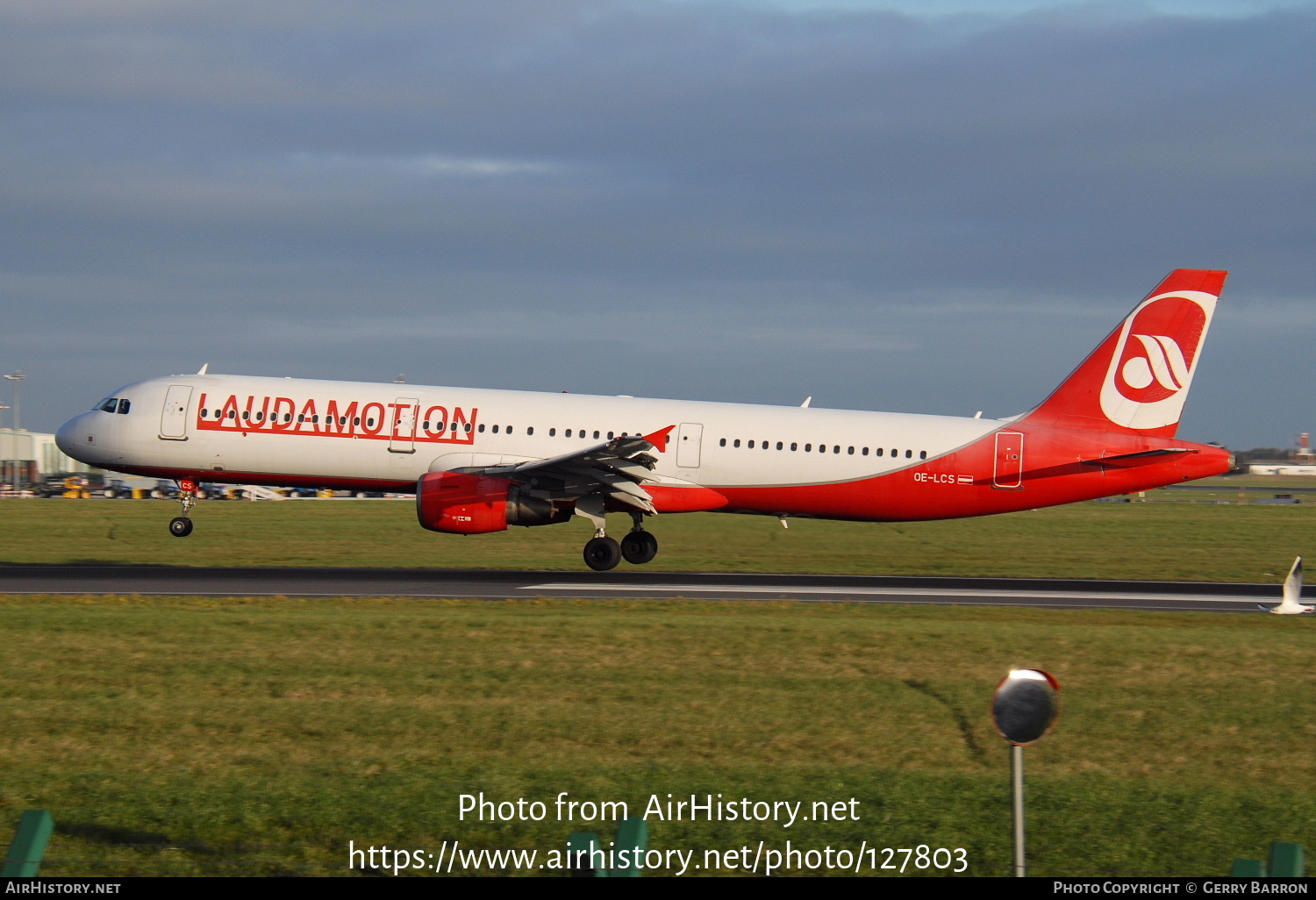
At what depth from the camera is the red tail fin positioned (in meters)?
30.0

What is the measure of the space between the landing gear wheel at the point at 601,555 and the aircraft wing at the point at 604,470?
1.21 metres

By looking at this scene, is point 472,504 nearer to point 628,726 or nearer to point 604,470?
point 604,470

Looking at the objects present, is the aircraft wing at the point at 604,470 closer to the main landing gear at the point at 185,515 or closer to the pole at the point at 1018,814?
the main landing gear at the point at 185,515

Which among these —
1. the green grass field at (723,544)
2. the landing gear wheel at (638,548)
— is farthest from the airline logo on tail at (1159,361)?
the landing gear wheel at (638,548)

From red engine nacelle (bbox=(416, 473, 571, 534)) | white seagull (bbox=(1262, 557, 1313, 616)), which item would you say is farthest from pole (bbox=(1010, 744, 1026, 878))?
red engine nacelle (bbox=(416, 473, 571, 534))

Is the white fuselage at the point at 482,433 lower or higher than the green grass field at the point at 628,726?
higher

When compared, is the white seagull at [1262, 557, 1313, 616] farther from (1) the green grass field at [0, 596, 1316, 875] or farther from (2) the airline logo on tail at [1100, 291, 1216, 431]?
(2) the airline logo on tail at [1100, 291, 1216, 431]

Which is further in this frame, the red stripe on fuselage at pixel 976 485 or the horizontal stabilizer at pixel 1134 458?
the red stripe on fuselage at pixel 976 485

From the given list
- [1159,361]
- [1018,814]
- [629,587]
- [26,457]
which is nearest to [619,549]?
[629,587]

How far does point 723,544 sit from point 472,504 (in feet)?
37.7

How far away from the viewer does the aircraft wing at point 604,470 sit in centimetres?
2798

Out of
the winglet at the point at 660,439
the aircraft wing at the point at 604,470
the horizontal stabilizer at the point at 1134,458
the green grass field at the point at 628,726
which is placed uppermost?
the horizontal stabilizer at the point at 1134,458
